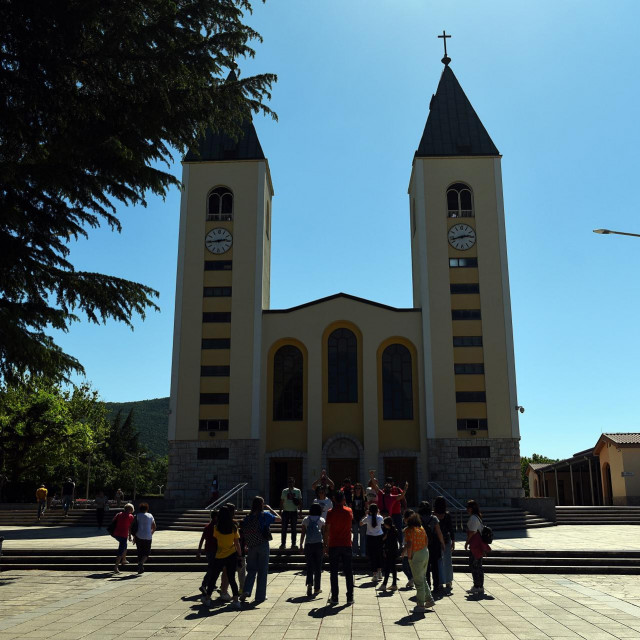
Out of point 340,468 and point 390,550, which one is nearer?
point 390,550

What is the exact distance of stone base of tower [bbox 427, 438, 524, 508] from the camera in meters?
29.5

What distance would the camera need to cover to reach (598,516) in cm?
2700

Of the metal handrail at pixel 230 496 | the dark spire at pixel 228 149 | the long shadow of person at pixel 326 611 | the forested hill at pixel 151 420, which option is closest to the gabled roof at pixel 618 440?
the metal handrail at pixel 230 496

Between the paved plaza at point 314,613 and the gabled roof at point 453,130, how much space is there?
26.0 metres

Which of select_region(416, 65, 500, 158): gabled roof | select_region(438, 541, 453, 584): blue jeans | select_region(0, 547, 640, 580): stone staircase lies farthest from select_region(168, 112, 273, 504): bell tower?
select_region(438, 541, 453, 584): blue jeans

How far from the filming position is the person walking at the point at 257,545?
9977mm

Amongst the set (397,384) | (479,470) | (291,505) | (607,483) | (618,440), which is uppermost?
(397,384)

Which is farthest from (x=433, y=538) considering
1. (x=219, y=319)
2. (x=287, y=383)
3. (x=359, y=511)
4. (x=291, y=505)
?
(x=219, y=319)

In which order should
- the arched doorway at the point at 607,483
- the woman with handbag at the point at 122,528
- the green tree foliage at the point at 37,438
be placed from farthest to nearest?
the green tree foliage at the point at 37,438, the arched doorway at the point at 607,483, the woman with handbag at the point at 122,528

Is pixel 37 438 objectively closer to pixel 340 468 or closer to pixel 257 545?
pixel 340 468

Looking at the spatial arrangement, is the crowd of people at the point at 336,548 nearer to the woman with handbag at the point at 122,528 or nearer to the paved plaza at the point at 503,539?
the woman with handbag at the point at 122,528

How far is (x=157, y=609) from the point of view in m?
9.65

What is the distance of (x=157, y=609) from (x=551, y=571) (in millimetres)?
8919

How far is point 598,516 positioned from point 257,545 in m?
21.9
